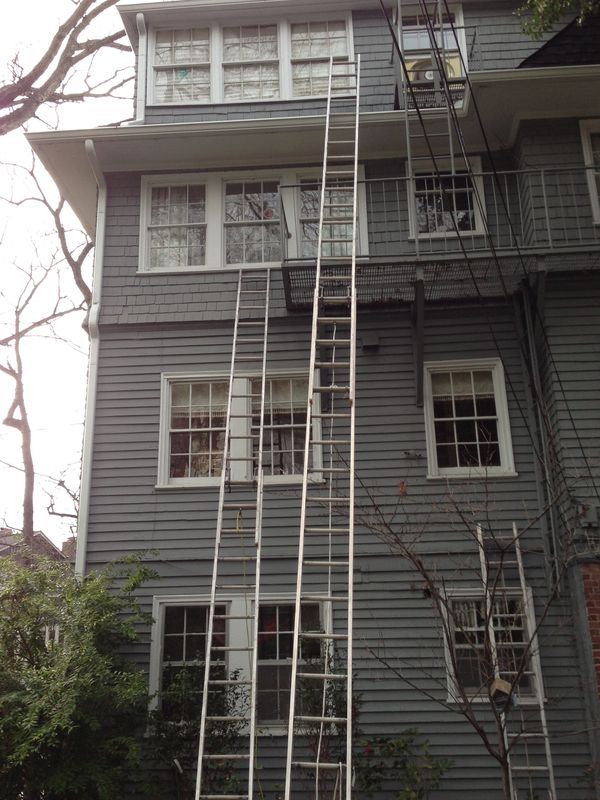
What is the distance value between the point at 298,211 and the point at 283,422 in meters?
3.20

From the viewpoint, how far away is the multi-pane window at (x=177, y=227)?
12438 millimetres

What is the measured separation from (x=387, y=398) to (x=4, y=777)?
6.26m

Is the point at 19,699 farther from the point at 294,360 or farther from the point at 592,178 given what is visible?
the point at 592,178

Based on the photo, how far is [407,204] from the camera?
12414 mm

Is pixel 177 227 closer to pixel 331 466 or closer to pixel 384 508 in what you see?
pixel 331 466

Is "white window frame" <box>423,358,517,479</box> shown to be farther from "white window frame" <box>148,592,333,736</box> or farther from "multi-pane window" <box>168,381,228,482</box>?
"multi-pane window" <box>168,381,228,482</box>

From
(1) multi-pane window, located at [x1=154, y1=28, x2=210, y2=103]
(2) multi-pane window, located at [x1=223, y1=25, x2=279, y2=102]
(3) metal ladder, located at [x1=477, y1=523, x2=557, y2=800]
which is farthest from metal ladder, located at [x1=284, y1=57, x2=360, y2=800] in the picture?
(1) multi-pane window, located at [x1=154, y1=28, x2=210, y2=103]

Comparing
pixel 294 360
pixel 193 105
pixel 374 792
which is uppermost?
pixel 193 105

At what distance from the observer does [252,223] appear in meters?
12.5

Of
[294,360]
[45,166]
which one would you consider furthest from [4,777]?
[45,166]

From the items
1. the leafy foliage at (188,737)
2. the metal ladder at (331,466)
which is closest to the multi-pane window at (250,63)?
the metal ladder at (331,466)

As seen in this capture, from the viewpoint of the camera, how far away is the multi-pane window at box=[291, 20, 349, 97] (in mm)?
13406

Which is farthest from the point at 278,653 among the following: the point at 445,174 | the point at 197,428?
the point at 445,174

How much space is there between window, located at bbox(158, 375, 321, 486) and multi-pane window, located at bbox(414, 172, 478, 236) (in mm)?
2928
